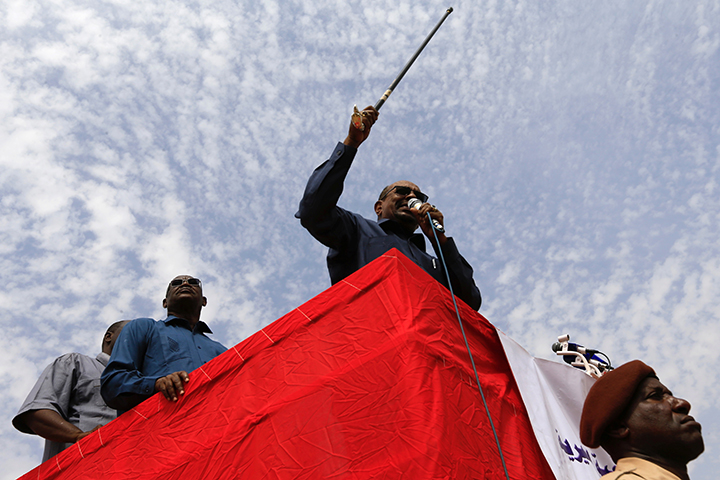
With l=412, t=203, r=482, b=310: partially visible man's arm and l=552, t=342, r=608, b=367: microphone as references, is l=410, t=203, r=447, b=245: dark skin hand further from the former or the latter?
l=552, t=342, r=608, b=367: microphone

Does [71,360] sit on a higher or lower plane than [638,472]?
higher

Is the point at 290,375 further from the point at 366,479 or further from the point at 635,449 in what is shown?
the point at 635,449

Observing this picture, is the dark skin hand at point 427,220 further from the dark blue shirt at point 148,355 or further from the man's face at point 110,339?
the man's face at point 110,339

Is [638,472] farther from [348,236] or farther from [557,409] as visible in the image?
[348,236]

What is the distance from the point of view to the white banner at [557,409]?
280cm

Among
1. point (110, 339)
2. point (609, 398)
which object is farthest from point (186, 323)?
point (609, 398)

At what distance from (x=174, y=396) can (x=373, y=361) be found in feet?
3.51

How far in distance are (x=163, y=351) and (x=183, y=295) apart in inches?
25.0

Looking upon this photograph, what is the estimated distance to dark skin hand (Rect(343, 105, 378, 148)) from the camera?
3492 millimetres

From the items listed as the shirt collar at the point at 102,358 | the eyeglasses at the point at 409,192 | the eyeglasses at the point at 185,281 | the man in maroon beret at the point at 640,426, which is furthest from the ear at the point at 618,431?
the shirt collar at the point at 102,358

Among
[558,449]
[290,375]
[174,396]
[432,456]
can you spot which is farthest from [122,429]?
[558,449]

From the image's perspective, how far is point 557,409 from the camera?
3.09m

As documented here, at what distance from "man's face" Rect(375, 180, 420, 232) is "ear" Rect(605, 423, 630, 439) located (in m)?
1.83

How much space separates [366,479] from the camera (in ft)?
7.52
